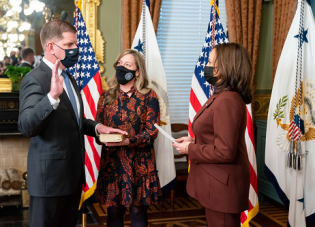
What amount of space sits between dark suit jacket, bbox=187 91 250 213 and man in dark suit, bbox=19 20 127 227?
71 centimetres

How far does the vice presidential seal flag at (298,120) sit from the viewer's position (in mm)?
2805

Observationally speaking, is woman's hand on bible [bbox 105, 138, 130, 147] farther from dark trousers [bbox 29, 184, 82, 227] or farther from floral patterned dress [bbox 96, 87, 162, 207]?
dark trousers [bbox 29, 184, 82, 227]

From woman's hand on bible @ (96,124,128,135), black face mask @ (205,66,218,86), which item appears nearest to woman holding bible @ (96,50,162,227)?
woman's hand on bible @ (96,124,128,135)

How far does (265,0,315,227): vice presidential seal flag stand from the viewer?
9.20 ft

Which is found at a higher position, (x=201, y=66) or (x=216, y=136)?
(x=201, y=66)

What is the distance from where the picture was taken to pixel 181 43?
4504 millimetres

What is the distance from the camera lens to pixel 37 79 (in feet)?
5.92

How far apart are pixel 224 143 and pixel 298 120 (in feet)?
4.65

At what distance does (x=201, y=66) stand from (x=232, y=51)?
1.47 metres

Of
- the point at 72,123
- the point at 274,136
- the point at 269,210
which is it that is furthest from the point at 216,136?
the point at 269,210

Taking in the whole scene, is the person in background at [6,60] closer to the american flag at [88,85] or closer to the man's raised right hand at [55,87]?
the american flag at [88,85]

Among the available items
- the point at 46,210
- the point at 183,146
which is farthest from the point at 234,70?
the point at 46,210

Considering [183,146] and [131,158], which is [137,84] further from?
[183,146]

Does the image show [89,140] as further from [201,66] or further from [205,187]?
[205,187]
